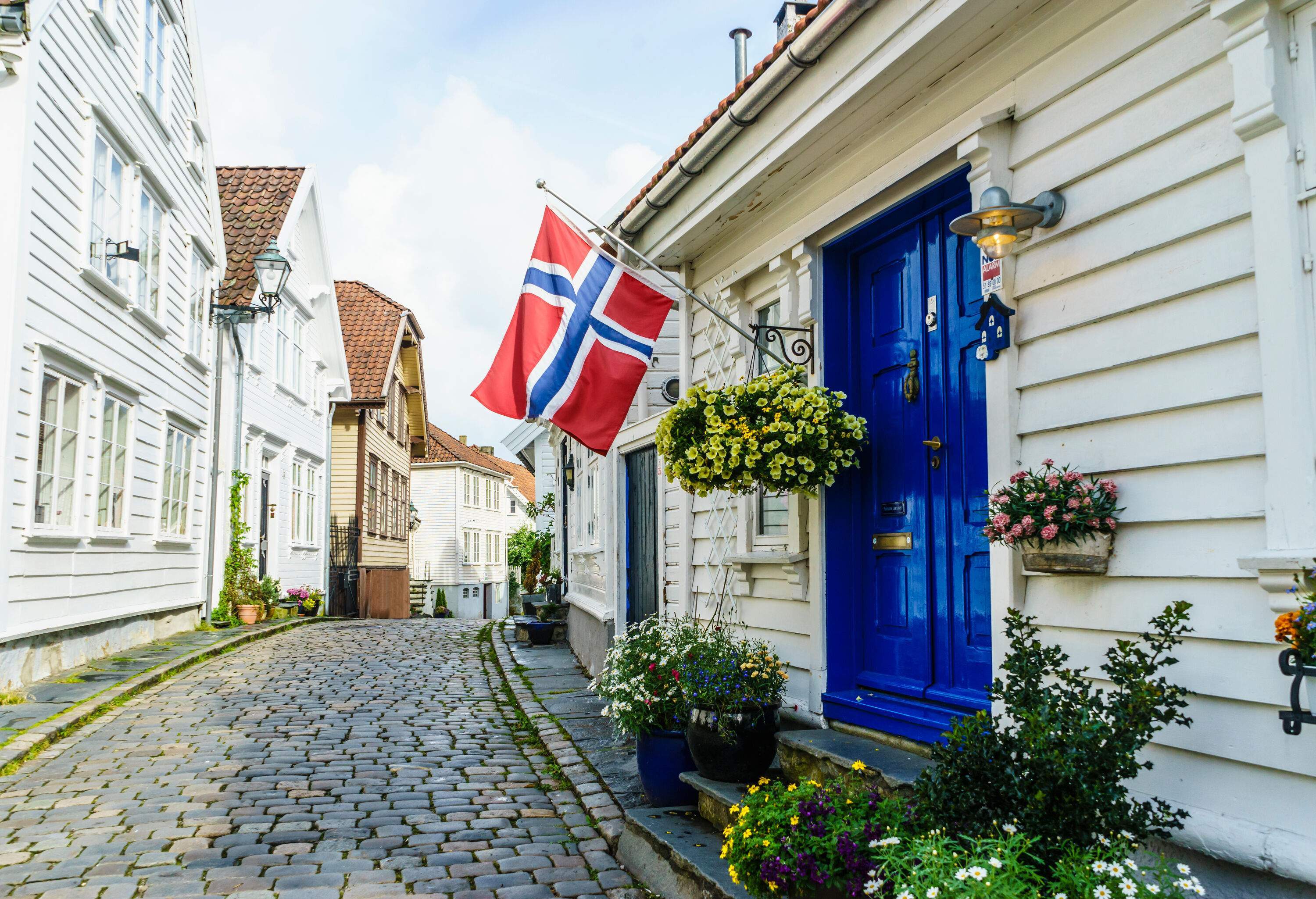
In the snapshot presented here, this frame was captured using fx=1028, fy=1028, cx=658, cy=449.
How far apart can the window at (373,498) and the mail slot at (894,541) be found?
22.3 meters

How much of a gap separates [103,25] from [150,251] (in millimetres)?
2810

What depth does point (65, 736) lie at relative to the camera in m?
7.57

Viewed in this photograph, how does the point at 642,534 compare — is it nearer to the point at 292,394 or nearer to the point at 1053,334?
the point at 1053,334

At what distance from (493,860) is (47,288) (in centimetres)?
726

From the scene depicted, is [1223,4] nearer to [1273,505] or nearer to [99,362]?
[1273,505]

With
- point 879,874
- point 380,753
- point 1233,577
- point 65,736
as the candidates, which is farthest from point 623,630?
point 1233,577

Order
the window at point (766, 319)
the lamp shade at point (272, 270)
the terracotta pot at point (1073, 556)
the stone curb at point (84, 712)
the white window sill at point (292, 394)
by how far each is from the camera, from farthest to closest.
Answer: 1. the white window sill at point (292, 394)
2. the lamp shade at point (272, 270)
3. the stone curb at point (84, 712)
4. the window at point (766, 319)
5. the terracotta pot at point (1073, 556)

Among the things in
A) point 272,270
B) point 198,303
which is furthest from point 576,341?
point 198,303

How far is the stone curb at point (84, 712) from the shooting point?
6.79 meters

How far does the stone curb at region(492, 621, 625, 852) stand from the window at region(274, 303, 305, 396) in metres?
11.4

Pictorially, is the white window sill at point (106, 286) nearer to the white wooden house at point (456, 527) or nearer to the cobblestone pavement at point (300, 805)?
→ the cobblestone pavement at point (300, 805)

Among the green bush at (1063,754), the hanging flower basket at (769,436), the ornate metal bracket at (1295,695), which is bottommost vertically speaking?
the green bush at (1063,754)

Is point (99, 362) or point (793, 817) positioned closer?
point (793, 817)

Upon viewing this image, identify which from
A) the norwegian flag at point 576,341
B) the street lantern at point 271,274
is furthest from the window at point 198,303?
the norwegian flag at point 576,341
